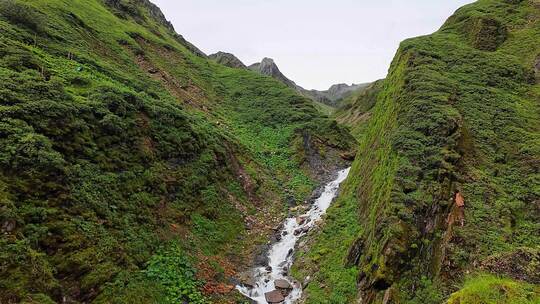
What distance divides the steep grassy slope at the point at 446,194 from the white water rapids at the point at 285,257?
1.17m

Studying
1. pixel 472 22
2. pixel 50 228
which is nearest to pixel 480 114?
pixel 472 22

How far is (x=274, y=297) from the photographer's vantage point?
16906 millimetres

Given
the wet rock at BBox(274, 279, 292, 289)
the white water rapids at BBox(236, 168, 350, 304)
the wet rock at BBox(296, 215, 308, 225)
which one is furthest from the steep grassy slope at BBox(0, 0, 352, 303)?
the wet rock at BBox(274, 279, 292, 289)

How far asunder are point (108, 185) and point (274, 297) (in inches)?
377

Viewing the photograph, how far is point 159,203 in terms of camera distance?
Answer: 18469mm

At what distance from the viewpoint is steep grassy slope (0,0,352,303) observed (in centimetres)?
1234

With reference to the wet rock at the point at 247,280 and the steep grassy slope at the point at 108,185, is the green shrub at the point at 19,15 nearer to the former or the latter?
the steep grassy slope at the point at 108,185

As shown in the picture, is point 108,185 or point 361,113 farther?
point 361,113

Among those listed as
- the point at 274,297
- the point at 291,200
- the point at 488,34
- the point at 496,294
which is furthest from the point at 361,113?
the point at 496,294

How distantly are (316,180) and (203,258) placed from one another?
1763cm

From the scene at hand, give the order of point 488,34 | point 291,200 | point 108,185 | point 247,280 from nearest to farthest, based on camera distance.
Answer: point 108,185, point 247,280, point 488,34, point 291,200

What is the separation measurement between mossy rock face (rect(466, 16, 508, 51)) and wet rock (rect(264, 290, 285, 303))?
23.0 metres

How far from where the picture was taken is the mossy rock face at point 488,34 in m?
26.0

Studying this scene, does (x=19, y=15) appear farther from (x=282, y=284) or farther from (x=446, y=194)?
(x=446, y=194)
